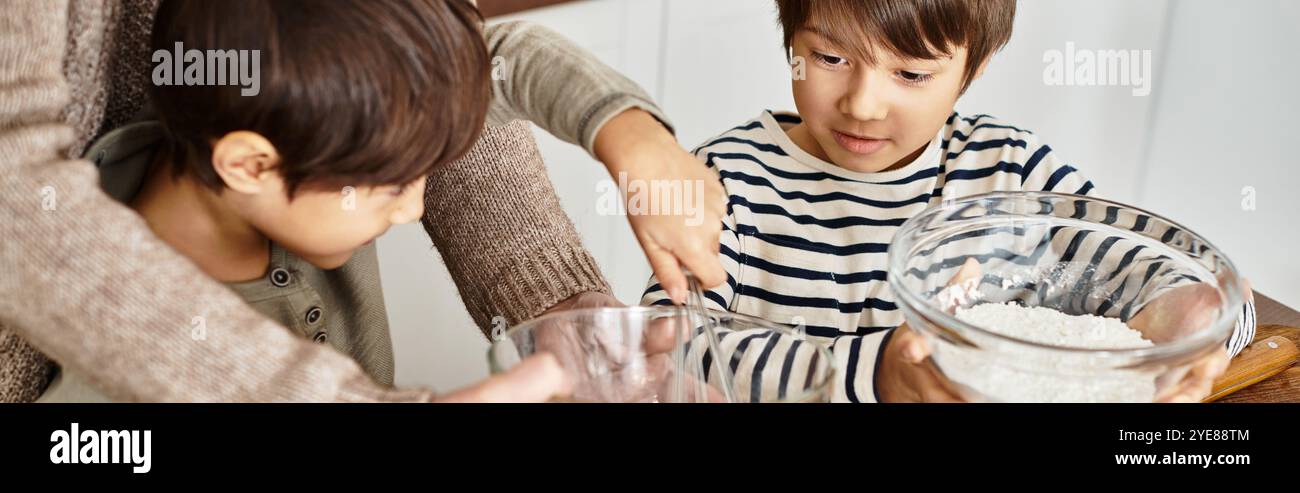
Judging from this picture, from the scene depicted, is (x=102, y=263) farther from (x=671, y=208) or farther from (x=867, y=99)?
(x=867, y=99)

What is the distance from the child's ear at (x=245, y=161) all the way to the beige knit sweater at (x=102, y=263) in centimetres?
8

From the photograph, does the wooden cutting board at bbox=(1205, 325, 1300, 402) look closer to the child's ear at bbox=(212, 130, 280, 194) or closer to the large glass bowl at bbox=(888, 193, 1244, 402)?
the large glass bowl at bbox=(888, 193, 1244, 402)

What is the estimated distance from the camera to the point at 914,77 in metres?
0.94

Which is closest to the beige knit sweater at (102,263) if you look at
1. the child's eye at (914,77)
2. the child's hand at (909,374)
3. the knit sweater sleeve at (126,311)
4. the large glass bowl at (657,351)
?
the knit sweater sleeve at (126,311)

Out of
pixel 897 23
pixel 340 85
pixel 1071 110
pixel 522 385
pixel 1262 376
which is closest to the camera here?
pixel 522 385

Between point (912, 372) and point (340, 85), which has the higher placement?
point (340, 85)

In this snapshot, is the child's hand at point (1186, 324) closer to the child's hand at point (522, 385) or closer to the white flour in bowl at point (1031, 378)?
the white flour in bowl at point (1031, 378)

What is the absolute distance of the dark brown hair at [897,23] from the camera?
904mm

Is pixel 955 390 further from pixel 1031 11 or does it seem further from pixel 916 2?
pixel 1031 11

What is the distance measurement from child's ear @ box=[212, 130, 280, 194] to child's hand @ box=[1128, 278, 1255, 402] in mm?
510

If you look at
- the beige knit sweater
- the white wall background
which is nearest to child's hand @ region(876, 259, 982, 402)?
the beige knit sweater

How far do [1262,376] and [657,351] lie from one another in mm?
412

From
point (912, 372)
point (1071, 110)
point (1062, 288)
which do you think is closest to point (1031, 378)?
point (912, 372)

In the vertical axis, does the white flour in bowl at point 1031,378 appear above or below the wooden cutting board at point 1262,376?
above
